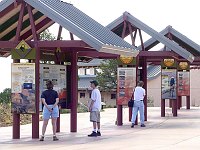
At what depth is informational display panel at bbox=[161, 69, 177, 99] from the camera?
28641 millimetres

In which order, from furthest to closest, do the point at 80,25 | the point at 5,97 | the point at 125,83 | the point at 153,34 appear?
the point at 5,97
the point at 153,34
the point at 125,83
the point at 80,25

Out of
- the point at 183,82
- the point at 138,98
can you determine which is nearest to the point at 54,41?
the point at 138,98

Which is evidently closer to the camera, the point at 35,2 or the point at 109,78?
the point at 35,2

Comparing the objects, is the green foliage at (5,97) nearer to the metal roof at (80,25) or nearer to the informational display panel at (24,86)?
the metal roof at (80,25)

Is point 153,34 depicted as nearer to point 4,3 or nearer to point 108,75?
point 4,3

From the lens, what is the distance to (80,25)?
18.0 metres

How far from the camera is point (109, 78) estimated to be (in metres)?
58.7

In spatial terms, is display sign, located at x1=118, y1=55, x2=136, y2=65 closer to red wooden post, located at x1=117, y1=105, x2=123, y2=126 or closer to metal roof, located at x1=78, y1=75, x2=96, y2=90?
red wooden post, located at x1=117, y1=105, x2=123, y2=126

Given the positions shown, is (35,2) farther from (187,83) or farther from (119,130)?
(187,83)

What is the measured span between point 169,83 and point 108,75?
2996 cm

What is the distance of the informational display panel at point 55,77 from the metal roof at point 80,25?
1680mm

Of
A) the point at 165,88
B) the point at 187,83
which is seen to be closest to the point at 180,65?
the point at 187,83

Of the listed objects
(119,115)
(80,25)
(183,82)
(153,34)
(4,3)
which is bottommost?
(119,115)

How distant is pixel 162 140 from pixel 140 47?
428 inches
